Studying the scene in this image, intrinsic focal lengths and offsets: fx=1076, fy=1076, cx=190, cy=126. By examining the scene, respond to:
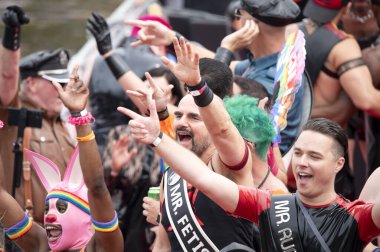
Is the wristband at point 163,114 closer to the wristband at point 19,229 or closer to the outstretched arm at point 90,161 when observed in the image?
the outstretched arm at point 90,161

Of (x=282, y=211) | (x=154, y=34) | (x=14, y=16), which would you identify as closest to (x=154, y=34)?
(x=154, y=34)

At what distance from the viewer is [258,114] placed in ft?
18.8

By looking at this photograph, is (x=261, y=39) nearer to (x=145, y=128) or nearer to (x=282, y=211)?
(x=282, y=211)

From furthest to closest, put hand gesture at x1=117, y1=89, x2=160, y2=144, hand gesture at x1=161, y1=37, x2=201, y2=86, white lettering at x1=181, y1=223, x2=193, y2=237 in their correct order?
white lettering at x1=181, y1=223, x2=193, y2=237 < hand gesture at x1=161, y1=37, x2=201, y2=86 < hand gesture at x1=117, y1=89, x2=160, y2=144

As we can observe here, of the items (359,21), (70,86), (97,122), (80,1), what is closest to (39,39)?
(80,1)

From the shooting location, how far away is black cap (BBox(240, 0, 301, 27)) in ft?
23.7

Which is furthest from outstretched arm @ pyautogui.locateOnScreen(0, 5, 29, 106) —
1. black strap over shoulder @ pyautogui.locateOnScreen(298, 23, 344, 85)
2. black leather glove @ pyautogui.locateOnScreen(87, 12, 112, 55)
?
black strap over shoulder @ pyautogui.locateOnScreen(298, 23, 344, 85)

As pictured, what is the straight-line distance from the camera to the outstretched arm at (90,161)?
5.75 m

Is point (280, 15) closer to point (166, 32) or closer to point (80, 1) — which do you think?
point (166, 32)

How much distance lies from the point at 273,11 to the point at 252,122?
1.71 metres

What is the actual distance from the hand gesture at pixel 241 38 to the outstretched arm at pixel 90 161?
1588 mm

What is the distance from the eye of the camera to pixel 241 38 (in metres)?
7.15

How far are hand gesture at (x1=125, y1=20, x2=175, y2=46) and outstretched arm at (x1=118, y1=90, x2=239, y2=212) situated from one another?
1917 millimetres

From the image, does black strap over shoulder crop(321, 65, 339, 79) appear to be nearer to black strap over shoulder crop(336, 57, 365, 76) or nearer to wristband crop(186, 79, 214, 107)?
black strap over shoulder crop(336, 57, 365, 76)
